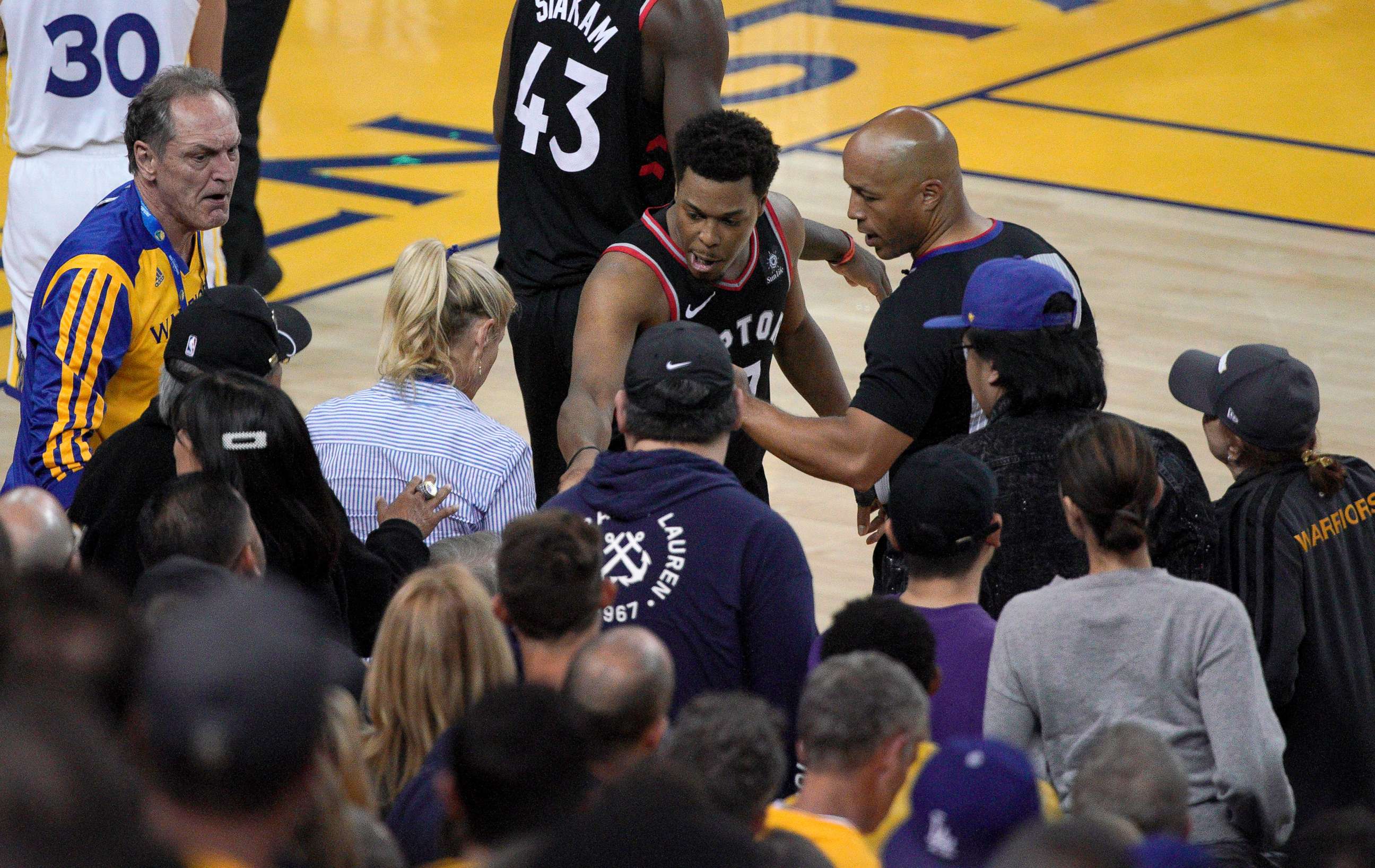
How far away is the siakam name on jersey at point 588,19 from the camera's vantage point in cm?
495

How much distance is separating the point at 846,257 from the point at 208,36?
214 centimetres

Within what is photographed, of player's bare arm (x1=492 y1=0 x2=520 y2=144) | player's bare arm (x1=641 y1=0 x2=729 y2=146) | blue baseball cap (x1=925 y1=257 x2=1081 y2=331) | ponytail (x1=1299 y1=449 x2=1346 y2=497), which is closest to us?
ponytail (x1=1299 y1=449 x2=1346 y2=497)

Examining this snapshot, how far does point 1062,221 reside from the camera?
31.3 feet

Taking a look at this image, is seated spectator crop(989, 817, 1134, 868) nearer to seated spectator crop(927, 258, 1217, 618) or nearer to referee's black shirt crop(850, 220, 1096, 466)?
seated spectator crop(927, 258, 1217, 618)

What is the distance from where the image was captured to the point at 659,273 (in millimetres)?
4512

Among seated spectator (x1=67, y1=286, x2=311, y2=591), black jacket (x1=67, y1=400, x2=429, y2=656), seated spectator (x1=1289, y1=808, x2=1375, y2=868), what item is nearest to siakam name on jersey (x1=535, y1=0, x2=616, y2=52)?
seated spectator (x1=67, y1=286, x2=311, y2=591)

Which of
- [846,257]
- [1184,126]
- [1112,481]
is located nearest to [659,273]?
[846,257]

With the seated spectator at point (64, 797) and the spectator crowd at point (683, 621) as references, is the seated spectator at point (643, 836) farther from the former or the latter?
the seated spectator at point (64, 797)

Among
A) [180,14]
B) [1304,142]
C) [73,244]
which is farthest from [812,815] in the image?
[1304,142]

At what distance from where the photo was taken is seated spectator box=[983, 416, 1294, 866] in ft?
10.0

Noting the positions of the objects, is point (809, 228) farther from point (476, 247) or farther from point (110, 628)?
point (476, 247)

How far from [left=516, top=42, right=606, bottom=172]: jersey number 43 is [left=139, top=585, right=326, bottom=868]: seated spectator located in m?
3.44

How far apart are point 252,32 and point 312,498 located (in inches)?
210

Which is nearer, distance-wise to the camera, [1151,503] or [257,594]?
[257,594]
